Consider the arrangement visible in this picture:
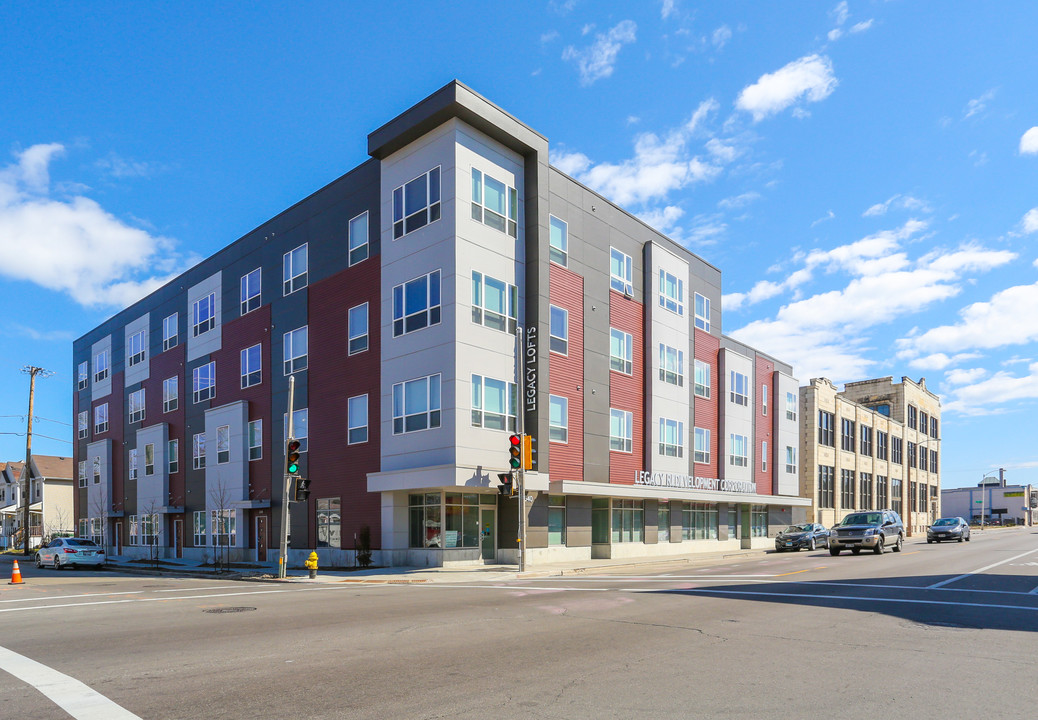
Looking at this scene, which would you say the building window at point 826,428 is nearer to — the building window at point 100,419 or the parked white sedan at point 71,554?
the parked white sedan at point 71,554

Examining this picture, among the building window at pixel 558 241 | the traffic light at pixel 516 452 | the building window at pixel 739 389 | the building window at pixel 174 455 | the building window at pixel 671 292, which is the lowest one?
the building window at pixel 174 455

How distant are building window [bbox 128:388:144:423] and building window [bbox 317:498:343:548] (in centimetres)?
2477

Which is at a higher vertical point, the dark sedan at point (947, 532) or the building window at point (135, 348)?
the building window at point (135, 348)

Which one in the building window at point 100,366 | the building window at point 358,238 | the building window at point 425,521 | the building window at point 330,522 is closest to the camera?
the building window at point 425,521

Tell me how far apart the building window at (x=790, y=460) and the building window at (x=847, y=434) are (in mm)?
11619

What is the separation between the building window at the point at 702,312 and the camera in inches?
1815

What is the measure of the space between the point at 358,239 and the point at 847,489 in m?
51.0

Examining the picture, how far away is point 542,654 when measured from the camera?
33.1 ft

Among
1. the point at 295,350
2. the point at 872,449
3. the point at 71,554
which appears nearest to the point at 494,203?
the point at 295,350

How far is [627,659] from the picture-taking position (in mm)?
9711

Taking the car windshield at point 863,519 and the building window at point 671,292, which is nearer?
the car windshield at point 863,519

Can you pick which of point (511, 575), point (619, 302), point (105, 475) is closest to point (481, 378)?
point (511, 575)

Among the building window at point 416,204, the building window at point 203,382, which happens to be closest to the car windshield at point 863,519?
the building window at point 416,204

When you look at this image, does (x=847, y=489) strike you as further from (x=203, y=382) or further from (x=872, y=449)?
(x=203, y=382)
